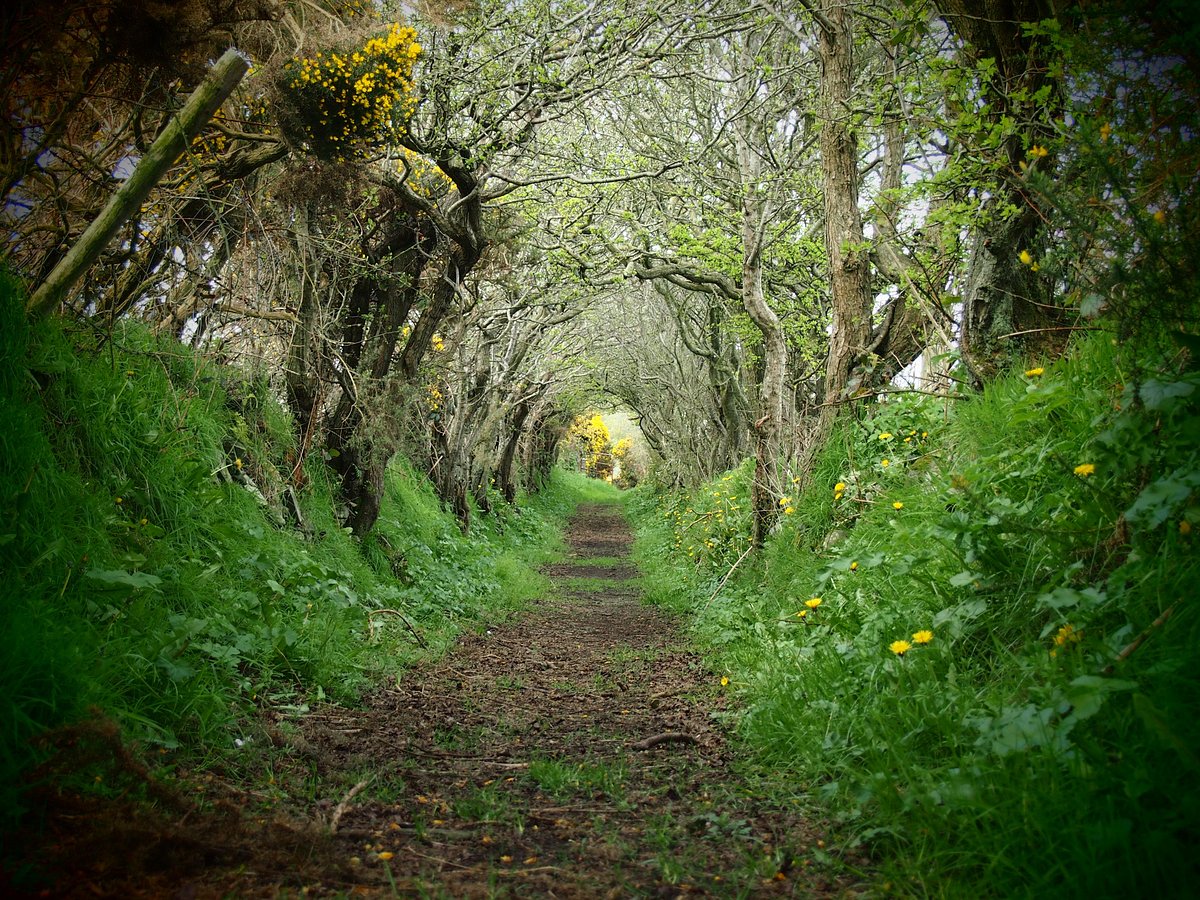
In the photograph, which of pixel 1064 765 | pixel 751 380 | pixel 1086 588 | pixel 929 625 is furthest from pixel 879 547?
pixel 751 380

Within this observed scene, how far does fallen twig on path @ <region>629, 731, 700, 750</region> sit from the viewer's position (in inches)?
155

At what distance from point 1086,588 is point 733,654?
2.99m

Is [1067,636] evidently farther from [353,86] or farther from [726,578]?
[353,86]

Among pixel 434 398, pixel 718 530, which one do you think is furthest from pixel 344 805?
pixel 434 398

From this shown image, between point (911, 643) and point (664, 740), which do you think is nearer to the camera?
point (911, 643)

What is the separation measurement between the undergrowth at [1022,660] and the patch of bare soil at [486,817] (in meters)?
0.36

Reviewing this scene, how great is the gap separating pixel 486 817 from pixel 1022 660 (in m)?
2.18

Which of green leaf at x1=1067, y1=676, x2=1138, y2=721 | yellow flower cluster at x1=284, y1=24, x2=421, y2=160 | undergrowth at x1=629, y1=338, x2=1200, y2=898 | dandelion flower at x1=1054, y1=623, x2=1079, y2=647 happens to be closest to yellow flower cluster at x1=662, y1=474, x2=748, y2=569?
undergrowth at x1=629, y1=338, x2=1200, y2=898

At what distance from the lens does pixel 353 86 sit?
5.53 m

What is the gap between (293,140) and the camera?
5.83m

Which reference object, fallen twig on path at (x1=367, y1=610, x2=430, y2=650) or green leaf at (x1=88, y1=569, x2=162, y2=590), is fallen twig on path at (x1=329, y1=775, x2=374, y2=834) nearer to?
green leaf at (x1=88, y1=569, x2=162, y2=590)

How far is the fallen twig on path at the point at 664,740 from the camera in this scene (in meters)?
3.95

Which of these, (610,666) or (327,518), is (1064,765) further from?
(327,518)

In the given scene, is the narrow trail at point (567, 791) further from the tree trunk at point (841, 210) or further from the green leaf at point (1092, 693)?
the tree trunk at point (841, 210)
